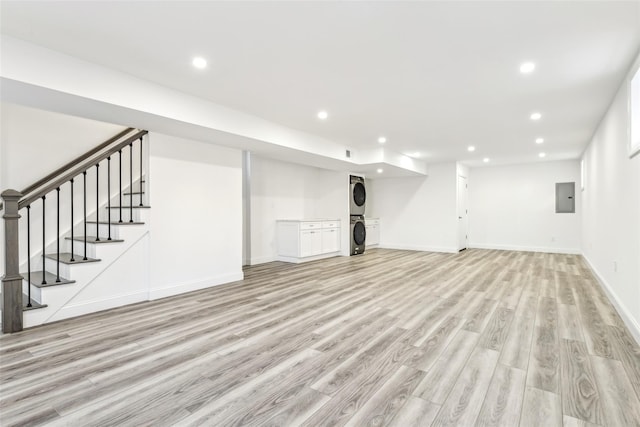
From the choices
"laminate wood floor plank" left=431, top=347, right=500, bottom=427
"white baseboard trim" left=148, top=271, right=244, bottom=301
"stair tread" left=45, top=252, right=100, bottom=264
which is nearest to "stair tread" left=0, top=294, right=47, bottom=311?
"stair tread" left=45, top=252, right=100, bottom=264

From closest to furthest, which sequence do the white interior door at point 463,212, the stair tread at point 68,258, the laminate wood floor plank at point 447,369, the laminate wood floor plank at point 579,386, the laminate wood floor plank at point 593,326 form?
the laminate wood floor plank at point 579,386 < the laminate wood floor plank at point 447,369 < the laminate wood floor plank at point 593,326 < the stair tread at point 68,258 < the white interior door at point 463,212

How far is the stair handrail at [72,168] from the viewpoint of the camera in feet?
10.6

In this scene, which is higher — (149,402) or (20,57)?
(20,57)

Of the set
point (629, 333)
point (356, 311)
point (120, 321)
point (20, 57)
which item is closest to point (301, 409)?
point (356, 311)

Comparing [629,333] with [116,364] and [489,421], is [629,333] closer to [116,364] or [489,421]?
[489,421]

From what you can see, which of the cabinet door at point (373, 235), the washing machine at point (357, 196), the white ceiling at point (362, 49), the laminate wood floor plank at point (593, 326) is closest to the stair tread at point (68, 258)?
the white ceiling at point (362, 49)

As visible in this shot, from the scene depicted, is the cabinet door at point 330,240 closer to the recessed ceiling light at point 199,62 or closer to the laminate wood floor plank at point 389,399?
the recessed ceiling light at point 199,62

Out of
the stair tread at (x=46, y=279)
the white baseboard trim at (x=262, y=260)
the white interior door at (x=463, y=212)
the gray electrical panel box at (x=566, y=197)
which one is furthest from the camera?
the white interior door at (x=463, y=212)

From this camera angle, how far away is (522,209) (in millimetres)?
8531

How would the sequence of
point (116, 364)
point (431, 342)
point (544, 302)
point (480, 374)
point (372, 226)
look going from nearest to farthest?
point (480, 374), point (116, 364), point (431, 342), point (544, 302), point (372, 226)

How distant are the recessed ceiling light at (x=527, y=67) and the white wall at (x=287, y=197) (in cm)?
478

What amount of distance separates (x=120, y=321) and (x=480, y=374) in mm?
3155

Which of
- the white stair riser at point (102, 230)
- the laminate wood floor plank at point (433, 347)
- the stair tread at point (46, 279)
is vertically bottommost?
the laminate wood floor plank at point (433, 347)

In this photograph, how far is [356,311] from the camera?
339cm
